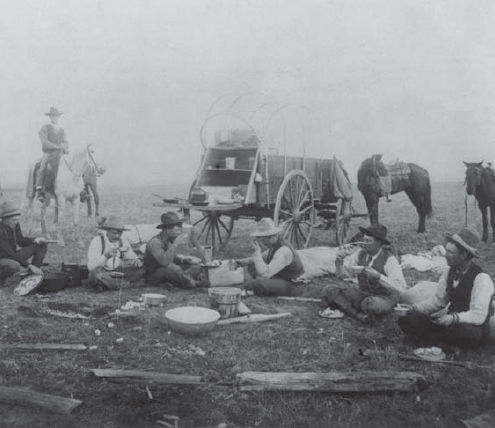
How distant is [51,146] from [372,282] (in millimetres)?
8335

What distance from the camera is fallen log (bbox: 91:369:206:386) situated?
138 inches

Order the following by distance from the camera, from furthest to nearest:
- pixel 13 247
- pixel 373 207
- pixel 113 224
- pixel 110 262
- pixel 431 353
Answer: pixel 373 207
pixel 13 247
pixel 110 262
pixel 113 224
pixel 431 353

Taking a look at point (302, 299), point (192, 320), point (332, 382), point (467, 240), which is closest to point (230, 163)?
point (302, 299)

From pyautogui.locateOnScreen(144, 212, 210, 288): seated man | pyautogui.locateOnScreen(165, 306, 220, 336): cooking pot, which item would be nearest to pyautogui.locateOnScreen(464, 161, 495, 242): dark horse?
pyautogui.locateOnScreen(144, 212, 210, 288): seated man

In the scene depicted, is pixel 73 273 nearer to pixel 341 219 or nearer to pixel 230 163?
pixel 230 163

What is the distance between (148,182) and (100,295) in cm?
5457

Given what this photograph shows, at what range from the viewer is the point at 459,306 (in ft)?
14.3

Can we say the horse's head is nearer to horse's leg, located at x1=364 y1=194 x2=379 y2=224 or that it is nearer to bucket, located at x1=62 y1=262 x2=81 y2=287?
horse's leg, located at x1=364 y1=194 x2=379 y2=224

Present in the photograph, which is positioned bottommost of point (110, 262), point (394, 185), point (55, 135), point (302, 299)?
point (302, 299)

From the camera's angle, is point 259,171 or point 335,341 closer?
point 335,341

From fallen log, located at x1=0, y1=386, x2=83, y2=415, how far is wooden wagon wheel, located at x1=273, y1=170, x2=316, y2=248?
5512mm

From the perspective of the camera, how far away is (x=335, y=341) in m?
4.57

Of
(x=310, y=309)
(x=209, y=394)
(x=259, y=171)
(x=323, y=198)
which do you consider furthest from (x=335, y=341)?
(x=323, y=198)

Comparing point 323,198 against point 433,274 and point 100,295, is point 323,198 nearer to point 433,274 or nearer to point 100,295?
point 433,274
